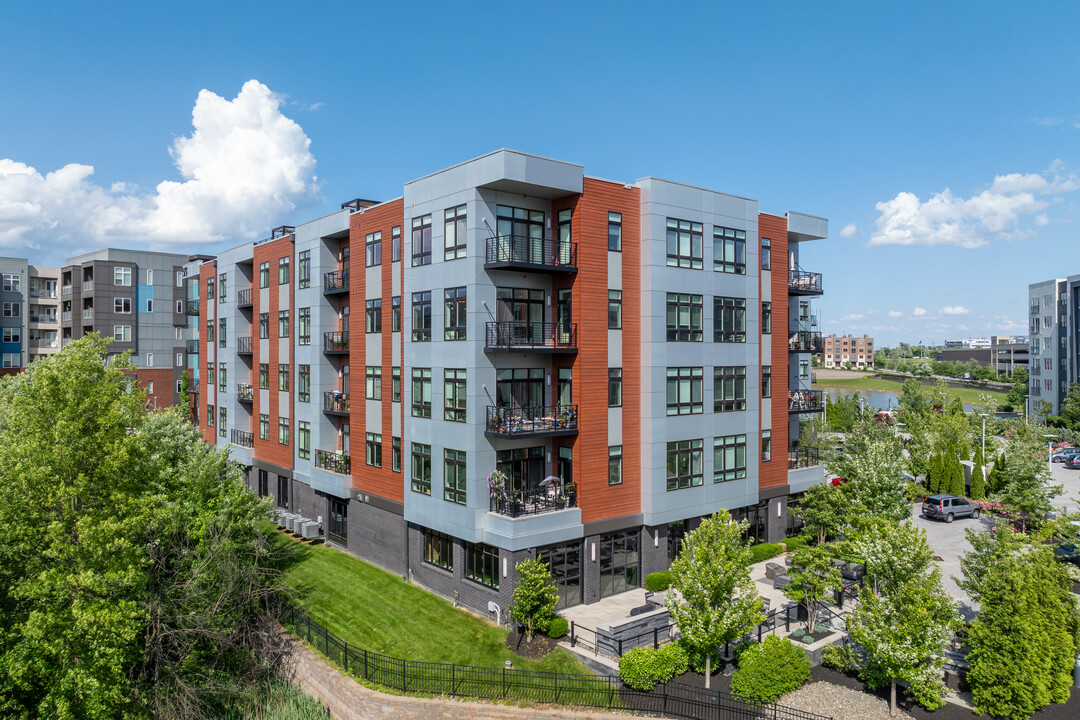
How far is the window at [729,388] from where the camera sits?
95.7 ft

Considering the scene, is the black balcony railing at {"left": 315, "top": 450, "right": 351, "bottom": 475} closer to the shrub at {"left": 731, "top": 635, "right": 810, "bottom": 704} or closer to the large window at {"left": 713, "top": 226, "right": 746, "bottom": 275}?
the large window at {"left": 713, "top": 226, "right": 746, "bottom": 275}

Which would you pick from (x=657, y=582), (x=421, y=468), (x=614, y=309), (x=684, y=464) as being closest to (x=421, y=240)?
(x=614, y=309)

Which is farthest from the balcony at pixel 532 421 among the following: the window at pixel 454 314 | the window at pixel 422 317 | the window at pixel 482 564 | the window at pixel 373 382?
the window at pixel 373 382

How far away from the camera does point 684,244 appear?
91.5 feet

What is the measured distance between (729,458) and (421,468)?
44.6 feet

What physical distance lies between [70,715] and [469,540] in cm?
1267

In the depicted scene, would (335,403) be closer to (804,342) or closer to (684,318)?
(684,318)

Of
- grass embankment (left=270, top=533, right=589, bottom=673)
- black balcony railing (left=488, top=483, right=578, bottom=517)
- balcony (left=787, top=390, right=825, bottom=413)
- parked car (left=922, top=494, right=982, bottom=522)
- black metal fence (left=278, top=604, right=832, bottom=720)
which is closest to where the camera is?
black metal fence (left=278, top=604, right=832, bottom=720)

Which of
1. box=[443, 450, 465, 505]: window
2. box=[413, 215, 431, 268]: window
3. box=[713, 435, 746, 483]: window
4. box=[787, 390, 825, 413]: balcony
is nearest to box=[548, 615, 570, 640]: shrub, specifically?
box=[443, 450, 465, 505]: window

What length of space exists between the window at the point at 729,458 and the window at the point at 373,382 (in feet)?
50.6

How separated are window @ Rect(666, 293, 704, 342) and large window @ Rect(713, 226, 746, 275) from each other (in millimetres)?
2195

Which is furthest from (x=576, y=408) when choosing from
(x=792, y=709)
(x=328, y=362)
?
(x=328, y=362)

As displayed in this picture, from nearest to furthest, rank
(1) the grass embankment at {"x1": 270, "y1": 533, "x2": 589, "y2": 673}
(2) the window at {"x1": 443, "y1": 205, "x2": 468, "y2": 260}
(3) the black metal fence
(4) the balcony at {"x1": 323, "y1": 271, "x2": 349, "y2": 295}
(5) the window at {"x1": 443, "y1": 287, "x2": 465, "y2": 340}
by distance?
(3) the black metal fence < (1) the grass embankment at {"x1": 270, "y1": 533, "x2": 589, "y2": 673} < (5) the window at {"x1": 443, "y1": 287, "x2": 465, "y2": 340} < (2) the window at {"x1": 443, "y1": 205, "x2": 468, "y2": 260} < (4) the balcony at {"x1": 323, "y1": 271, "x2": 349, "y2": 295}

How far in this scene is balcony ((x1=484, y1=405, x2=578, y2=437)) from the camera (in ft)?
79.2
